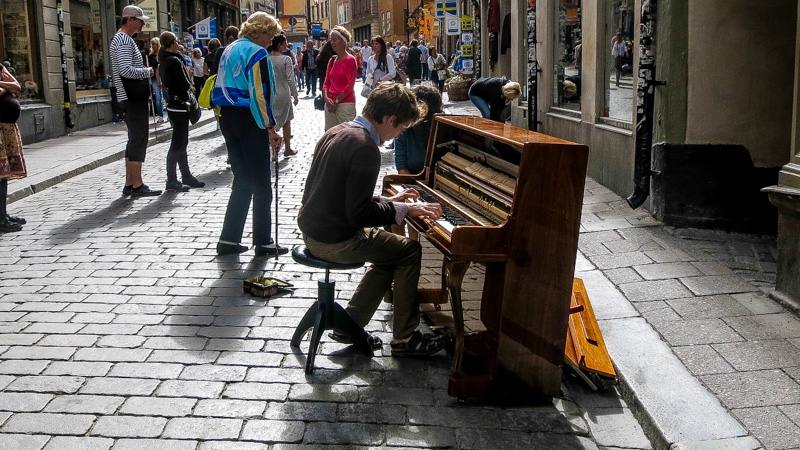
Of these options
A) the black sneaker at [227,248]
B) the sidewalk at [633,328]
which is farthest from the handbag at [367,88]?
the black sneaker at [227,248]

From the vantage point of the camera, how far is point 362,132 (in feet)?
15.5

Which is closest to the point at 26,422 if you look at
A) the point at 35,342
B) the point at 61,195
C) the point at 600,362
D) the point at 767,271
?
the point at 35,342

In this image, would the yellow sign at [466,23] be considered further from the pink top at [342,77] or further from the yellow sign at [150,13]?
the pink top at [342,77]

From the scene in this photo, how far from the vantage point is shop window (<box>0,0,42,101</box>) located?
16.6 m

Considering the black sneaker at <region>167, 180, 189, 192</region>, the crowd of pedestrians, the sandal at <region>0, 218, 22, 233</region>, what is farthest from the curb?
the sandal at <region>0, 218, 22, 233</region>

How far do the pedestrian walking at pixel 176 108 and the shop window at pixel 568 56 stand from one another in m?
4.92

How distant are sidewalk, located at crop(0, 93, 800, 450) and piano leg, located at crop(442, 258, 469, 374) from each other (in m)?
0.25

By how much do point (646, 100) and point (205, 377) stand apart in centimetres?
510

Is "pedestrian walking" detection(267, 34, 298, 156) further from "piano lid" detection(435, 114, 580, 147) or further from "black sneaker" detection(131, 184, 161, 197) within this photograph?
"piano lid" detection(435, 114, 580, 147)

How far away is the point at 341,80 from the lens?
39.2 ft

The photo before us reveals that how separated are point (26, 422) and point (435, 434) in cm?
181

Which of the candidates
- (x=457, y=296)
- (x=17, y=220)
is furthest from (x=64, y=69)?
(x=457, y=296)

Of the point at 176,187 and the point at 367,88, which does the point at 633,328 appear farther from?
the point at 367,88

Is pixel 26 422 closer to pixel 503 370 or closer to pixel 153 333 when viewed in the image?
pixel 153 333
